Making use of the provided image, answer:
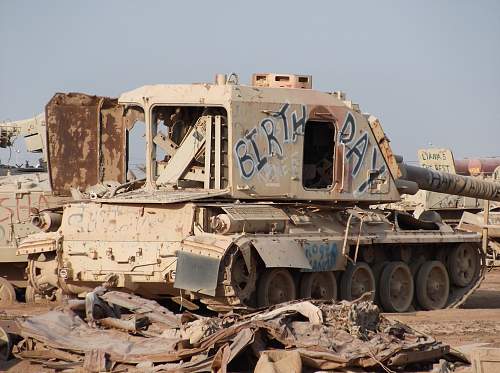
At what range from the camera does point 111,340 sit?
12062 millimetres

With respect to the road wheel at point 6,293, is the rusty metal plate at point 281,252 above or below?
above

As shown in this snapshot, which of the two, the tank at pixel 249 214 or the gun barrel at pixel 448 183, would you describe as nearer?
the tank at pixel 249 214

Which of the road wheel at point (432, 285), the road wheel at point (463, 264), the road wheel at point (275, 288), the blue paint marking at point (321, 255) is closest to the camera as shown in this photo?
the road wheel at point (275, 288)

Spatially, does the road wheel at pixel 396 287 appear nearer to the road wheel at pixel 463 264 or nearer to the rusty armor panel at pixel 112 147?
the road wheel at pixel 463 264

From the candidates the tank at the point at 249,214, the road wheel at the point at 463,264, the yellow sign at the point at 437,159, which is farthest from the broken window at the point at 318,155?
the yellow sign at the point at 437,159

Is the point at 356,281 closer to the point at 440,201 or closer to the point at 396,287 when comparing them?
the point at 396,287

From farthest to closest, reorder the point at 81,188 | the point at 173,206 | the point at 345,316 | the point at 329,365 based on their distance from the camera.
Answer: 1. the point at 81,188
2. the point at 173,206
3. the point at 345,316
4. the point at 329,365

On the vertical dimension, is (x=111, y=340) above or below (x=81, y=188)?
below

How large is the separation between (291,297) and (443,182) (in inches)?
231

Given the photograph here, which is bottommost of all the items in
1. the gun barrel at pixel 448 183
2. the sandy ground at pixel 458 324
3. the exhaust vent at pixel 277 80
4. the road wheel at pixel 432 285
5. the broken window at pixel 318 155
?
the sandy ground at pixel 458 324

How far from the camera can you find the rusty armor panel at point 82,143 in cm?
1803

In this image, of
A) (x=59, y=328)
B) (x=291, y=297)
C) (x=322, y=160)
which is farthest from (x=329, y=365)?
(x=322, y=160)

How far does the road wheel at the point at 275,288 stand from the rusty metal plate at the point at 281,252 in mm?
334

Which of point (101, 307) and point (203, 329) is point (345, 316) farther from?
point (101, 307)
